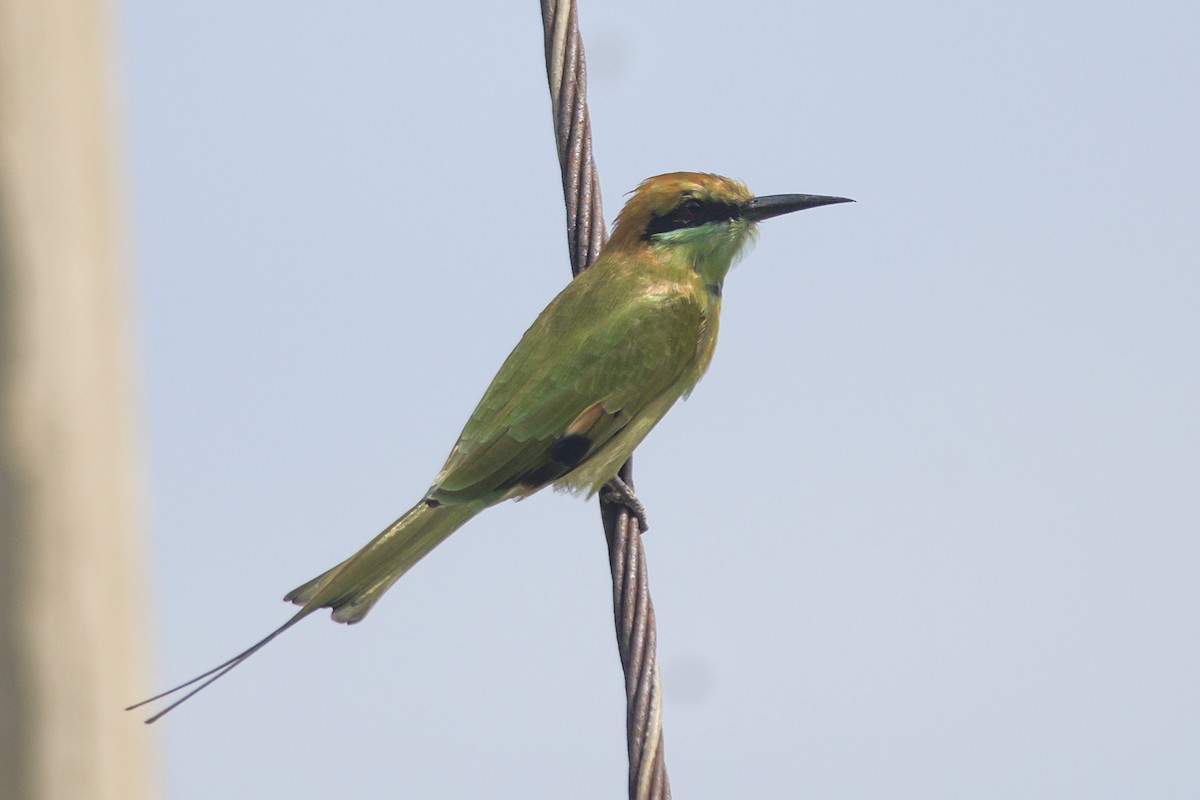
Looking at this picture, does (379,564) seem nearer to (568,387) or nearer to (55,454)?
(568,387)

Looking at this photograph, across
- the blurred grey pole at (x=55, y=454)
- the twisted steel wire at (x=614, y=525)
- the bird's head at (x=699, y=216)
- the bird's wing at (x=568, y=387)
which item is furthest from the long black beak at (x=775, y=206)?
the blurred grey pole at (x=55, y=454)

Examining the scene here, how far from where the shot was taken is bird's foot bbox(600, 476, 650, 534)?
3375 mm

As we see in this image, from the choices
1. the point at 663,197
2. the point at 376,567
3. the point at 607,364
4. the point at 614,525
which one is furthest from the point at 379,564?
the point at 663,197

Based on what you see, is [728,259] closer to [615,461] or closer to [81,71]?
[615,461]

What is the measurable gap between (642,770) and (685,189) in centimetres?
218

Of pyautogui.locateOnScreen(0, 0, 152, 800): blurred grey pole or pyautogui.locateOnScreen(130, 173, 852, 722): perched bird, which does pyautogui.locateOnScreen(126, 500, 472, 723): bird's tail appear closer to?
pyautogui.locateOnScreen(130, 173, 852, 722): perched bird

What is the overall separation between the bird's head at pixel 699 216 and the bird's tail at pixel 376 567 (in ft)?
3.19

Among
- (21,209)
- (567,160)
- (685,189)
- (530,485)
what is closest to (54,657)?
(21,209)

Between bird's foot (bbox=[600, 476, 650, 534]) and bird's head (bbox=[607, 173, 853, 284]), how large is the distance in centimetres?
70

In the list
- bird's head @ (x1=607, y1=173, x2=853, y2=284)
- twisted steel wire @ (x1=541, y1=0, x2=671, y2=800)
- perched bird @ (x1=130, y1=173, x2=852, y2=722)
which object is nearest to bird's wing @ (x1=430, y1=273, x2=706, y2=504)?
perched bird @ (x1=130, y1=173, x2=852, y2=722)

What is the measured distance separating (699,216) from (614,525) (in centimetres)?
137

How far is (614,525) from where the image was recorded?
2.97m

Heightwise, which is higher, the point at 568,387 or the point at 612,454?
Result: the point at 568,387

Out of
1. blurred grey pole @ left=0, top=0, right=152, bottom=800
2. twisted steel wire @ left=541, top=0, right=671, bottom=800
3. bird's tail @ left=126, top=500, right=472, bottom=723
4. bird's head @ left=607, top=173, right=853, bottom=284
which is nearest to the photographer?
blurred grey pole @ left=0, top=0, right=152, bottom=800
